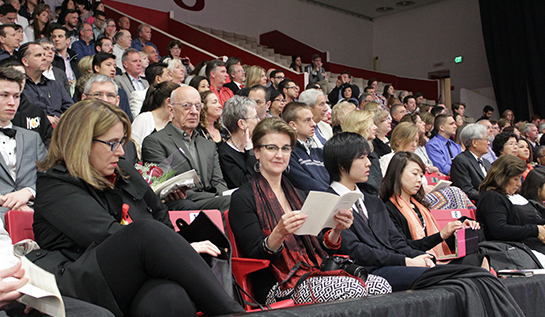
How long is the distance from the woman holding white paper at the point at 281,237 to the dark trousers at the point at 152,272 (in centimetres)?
51

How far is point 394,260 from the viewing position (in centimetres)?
225

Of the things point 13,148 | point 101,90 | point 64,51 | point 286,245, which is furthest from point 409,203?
point 64,51

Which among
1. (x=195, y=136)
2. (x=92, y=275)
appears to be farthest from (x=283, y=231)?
(x=195, y=136)

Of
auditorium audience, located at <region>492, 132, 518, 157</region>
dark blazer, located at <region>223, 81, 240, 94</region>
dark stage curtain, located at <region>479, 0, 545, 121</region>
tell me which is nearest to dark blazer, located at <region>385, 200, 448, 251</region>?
auditorium audience, located at <region>492, 132, 518, 157</region>

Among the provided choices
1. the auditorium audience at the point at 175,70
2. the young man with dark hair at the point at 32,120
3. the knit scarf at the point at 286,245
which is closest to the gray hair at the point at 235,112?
the knit scarf at the point at 286,245

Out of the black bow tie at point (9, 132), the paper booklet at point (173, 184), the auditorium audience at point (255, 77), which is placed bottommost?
the paper booklet at point (173, 184)

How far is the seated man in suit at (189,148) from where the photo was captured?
117 inches

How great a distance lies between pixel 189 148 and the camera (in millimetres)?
3158

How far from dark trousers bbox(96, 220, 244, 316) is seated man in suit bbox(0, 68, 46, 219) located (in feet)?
3.82

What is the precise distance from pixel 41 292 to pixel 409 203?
2236 millimetres

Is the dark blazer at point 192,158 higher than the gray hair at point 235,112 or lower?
lower

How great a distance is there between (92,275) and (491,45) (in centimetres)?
1288

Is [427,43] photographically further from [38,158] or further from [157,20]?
[38,158]

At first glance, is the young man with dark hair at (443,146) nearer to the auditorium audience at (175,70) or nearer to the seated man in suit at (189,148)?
the auditorium audience at (175,70)
